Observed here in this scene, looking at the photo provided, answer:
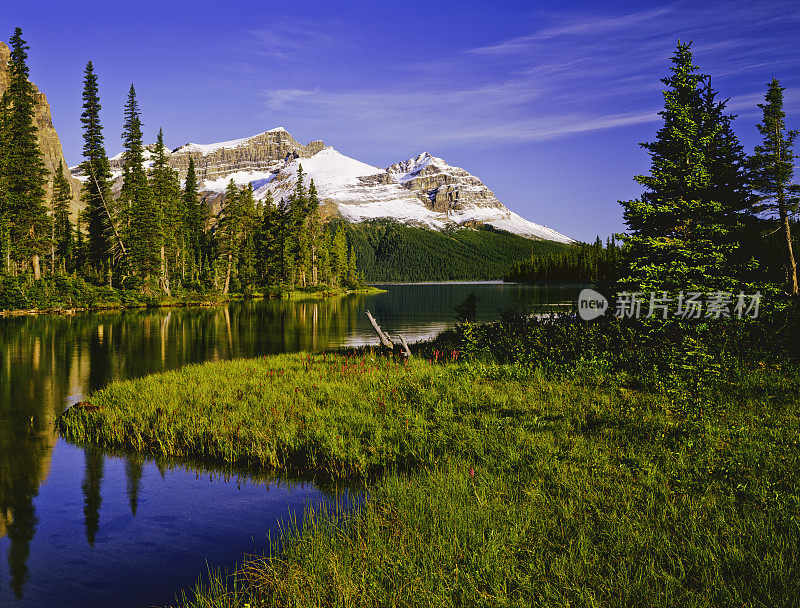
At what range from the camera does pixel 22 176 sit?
56.5 meters

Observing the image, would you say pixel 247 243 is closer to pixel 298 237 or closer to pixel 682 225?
pixel 298 237

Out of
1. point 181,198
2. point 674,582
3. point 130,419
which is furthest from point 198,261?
point 674,582

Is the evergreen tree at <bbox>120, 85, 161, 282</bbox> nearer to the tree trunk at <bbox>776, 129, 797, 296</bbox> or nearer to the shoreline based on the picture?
the shoreline

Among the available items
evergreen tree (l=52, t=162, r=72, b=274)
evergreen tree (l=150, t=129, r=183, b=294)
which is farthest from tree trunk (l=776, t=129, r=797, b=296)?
evergreen tree (l=52, t=162, r=72, b=274)

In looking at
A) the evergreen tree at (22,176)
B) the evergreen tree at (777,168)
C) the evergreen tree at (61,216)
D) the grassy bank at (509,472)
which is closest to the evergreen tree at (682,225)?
the grassy bank at (509,472)

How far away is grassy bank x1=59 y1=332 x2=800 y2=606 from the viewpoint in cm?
567

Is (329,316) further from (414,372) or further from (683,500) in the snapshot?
(683,500)

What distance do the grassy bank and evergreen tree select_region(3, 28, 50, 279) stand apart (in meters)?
50.1

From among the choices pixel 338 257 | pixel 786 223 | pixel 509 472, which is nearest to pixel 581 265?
pixel 338 257

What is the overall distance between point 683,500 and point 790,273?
46.4m

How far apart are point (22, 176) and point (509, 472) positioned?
67.6 metres

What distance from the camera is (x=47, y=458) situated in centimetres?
1260

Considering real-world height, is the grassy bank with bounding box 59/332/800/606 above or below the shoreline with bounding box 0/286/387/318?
below

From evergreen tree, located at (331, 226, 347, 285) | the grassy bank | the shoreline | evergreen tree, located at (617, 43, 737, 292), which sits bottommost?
the grassy bank
